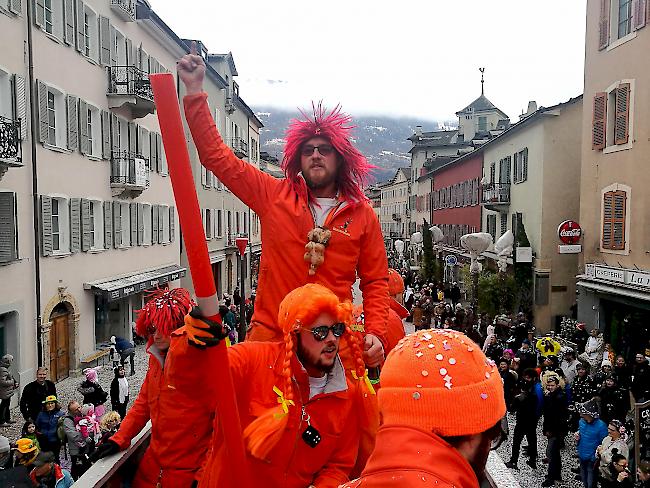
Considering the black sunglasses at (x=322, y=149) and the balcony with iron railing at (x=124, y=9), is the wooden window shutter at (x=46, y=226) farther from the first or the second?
the black sunglasses at (x=322, y=149)

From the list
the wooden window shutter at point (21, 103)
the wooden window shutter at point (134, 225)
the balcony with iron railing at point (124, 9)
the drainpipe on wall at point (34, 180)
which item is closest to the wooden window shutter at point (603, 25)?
the balcony with iron railing at point (124, 9)

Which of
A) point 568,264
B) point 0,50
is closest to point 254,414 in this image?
point 0,50

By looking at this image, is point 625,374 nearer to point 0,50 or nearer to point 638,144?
point 638,144

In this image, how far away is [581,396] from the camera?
10.6 metres

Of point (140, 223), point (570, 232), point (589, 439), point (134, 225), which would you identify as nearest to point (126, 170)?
point (134, 225)

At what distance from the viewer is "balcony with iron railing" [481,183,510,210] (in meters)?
28.2

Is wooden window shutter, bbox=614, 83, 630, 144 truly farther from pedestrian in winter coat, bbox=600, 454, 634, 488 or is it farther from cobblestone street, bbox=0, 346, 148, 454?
cobblestone street, bbox=0, 346, 148, 454

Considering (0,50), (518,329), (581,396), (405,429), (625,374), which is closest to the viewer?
(405,429)

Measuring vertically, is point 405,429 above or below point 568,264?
above

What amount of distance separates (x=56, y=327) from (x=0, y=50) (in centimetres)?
711

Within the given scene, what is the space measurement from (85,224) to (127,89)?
15.0 feet

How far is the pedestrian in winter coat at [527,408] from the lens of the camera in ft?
32.6

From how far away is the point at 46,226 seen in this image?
15164mm

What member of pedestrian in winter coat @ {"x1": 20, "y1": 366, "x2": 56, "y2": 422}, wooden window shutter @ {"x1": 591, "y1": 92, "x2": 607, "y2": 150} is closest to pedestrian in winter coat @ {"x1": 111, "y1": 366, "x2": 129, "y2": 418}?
pedestrian in winter coat @ {"x1": 20, "y1": 366, "x2": 56, "y2": 422}
